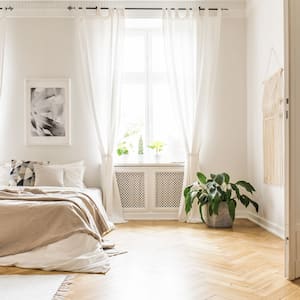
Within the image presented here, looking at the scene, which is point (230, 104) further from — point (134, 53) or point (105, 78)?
point (105, 78)

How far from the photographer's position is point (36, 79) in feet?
20.0

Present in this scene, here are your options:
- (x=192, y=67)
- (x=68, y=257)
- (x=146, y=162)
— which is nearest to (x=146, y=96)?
(x=192, y=67)

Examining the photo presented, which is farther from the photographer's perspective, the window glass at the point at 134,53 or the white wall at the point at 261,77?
Answer: the window glass at the point at 134,53

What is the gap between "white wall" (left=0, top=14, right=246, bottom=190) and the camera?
6109 millimetres

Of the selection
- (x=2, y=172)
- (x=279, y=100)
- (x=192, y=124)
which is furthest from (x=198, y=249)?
(x=2, y=172)

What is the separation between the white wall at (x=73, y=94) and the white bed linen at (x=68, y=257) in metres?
2.52

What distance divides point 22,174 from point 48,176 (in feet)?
1.23

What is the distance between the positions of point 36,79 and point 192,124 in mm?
2254

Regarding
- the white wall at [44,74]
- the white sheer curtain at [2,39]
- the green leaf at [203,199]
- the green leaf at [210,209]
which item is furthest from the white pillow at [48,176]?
the green leaf at [210,209]

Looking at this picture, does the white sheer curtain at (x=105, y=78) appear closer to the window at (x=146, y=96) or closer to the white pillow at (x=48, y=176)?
the window at (x=146, y=96)

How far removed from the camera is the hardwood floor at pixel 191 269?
2.80 m

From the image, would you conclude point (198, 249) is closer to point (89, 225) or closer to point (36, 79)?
point (89, 225)

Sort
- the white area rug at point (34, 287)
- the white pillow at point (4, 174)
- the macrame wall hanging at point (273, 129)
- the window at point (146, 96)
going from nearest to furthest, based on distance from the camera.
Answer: the white area rug at point (34, 287) < the macrame wall hanging at point (273, 129) < the white pillow at point (4, 174) < the window at point (146, 96)

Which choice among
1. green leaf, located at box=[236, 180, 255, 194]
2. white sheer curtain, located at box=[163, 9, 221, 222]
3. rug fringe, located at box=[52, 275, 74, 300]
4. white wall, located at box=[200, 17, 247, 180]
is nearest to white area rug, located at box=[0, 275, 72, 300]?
rug fringe, located at box=[52, 275, 74, 300]
